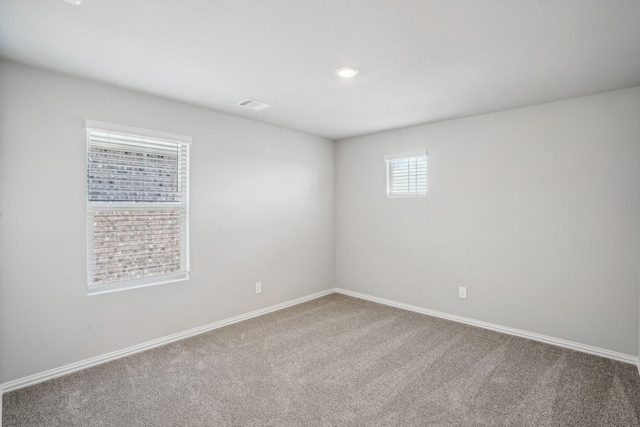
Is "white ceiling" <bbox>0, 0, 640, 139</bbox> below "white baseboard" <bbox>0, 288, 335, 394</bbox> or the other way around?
the other way around

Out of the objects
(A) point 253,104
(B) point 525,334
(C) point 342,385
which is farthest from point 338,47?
(B) point 525,334

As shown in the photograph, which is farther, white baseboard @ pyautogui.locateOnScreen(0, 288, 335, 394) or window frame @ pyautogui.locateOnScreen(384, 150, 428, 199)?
window frame @ pyautogui.locateOnScreen(384, 150, 428, 199)

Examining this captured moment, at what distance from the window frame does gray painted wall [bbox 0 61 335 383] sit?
3.83ft

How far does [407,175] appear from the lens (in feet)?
14.0

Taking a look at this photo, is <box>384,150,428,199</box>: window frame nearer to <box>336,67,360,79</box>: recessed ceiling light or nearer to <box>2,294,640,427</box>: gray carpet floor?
<box>2,294,640,427</box>: gray carpet floor

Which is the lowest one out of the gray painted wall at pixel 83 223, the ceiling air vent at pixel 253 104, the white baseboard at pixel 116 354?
the white baseboard at pixel 116 354

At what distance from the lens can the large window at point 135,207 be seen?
2.78 metres

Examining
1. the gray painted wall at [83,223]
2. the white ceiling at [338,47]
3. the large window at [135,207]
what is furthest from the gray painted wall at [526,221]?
the large window at [135,207]

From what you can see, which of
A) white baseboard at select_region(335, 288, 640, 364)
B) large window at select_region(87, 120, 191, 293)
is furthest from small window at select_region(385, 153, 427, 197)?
large window at select_region(87, 120, 191, 293)

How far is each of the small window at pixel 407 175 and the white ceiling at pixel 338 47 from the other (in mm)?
1073

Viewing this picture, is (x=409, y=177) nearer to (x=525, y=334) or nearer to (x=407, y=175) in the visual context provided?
(x=407, y=175)

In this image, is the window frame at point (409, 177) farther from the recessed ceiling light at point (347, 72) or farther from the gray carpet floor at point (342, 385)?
the recessed ceiling light at point (347, 72)

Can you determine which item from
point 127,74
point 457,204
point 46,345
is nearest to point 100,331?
point 46,345

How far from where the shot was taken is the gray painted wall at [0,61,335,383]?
2.40m
